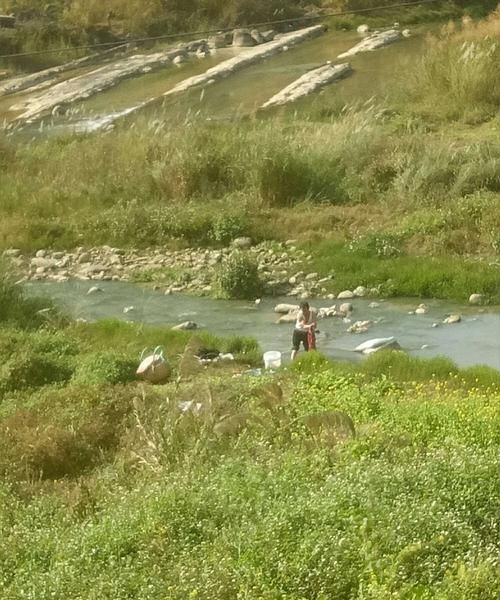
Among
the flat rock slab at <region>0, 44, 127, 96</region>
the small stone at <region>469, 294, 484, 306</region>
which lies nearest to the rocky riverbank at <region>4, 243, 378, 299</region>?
the small stone at <region>469, 294, 484, 306</region>

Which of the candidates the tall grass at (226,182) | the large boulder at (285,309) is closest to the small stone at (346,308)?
the large boulder at (285,309)

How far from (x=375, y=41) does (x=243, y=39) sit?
5.40m

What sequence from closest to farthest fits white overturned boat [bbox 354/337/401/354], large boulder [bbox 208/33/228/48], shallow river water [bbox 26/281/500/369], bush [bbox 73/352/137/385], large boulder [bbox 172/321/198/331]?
bush [bbox 73/352/137/385]
white overturned boat [bbox 354/337/401/354]
shallow river water [bbox 26/281/500/369]
large boulder [bbox 172/321/198/331]
large boulder [bbox 208/33/228/48]

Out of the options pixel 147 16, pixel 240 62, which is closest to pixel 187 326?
pixel 240 62

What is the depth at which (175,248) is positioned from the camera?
16891mm

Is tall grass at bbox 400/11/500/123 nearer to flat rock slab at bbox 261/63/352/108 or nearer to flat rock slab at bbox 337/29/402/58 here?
flat rock slab at bbox 261/63/352/108

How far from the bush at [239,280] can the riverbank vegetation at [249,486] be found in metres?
4.18

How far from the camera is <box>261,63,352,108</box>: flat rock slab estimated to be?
28289 mm

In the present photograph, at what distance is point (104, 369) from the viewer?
10.9m

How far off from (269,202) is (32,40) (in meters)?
23.7

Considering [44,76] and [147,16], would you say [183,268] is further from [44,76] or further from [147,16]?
[147,16]

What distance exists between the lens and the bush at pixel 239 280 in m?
14.9

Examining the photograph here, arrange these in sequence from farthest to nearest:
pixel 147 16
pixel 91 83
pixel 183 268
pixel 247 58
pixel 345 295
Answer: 1. pixel 147 16
2. pixel 247 58
3. pixel 91 83
4. pixel 183 268
5. pixel 345 295

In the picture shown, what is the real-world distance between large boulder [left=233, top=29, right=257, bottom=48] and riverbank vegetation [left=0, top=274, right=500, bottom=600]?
32366 millimetres
